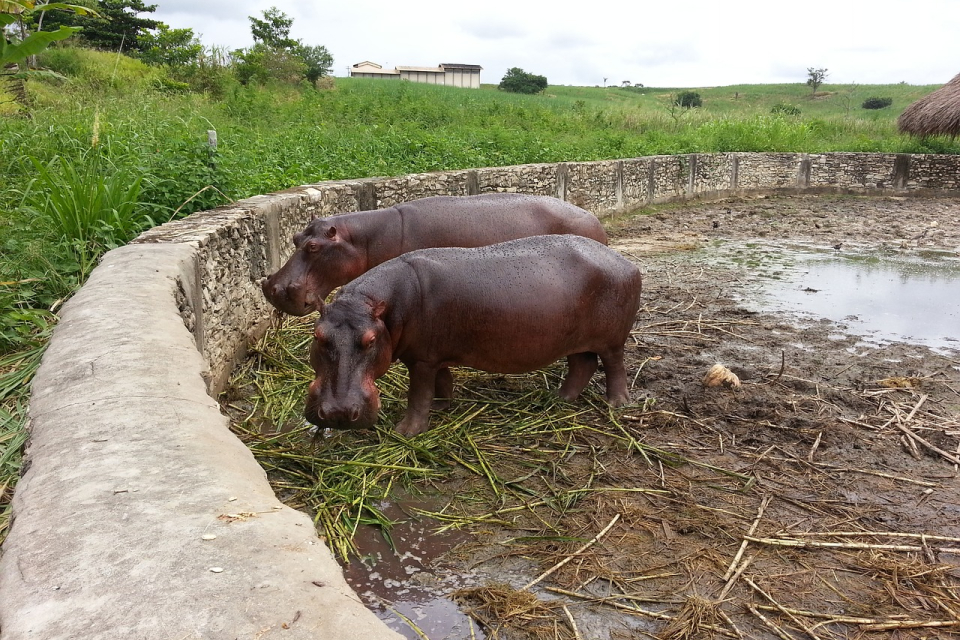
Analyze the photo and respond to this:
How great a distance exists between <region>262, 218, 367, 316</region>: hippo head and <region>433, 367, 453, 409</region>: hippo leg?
3.20 feet

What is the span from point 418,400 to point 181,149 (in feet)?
9.41

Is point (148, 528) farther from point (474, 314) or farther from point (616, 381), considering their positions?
point (616, 381)

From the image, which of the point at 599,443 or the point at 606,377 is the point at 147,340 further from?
the point at 606,377

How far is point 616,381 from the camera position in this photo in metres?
4.43

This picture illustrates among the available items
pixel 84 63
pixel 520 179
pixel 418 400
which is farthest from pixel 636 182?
pixel 84 63

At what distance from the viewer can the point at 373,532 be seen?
123 inches

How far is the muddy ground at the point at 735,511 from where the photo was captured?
8.59 ft

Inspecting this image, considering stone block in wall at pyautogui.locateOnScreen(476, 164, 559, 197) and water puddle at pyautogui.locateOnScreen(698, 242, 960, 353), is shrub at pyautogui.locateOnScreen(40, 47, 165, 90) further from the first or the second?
water puddle at pyautogui.locateOnScreen(698, 242, 960, 353)

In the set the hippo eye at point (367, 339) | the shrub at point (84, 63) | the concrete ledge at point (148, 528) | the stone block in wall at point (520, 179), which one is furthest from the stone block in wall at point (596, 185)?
the shrub at point (84, 63)

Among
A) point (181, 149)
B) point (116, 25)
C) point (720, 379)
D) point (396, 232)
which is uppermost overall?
point (116, 25)

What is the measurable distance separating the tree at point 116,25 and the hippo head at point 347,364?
101 ft

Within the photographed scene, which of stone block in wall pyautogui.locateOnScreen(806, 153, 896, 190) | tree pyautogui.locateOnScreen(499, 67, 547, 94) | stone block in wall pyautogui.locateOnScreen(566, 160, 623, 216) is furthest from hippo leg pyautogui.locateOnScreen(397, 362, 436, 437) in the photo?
tree pyautogui.locateOnScreen(499, 67, 547, 94)

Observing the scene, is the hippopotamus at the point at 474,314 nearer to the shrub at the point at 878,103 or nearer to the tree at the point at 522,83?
the tree at the point at 522,83

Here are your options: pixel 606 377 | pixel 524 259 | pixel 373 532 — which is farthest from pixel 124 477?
pixel 606 377
